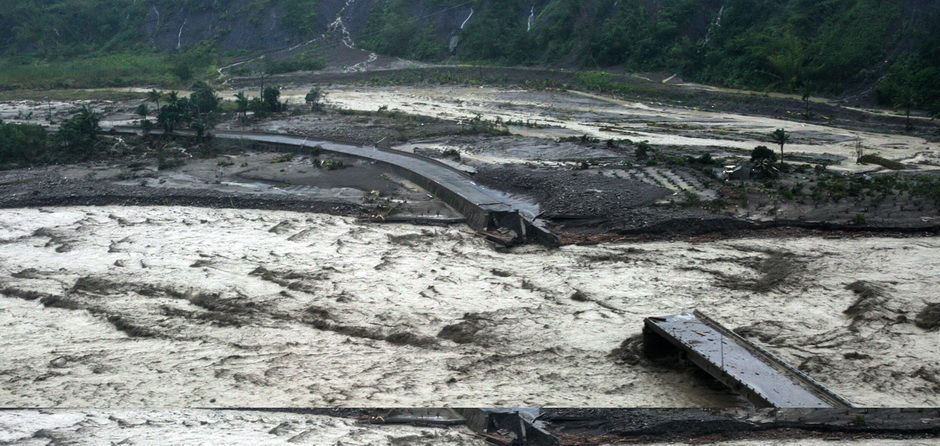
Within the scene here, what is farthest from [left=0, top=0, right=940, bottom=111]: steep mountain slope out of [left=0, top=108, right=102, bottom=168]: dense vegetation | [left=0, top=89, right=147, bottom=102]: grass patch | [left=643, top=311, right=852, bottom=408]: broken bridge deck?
[left=0, top=108, right=102, bottom=168]: dense vegetation

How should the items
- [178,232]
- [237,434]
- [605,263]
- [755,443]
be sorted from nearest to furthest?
1. [755,443]
2. [237,434]
3. [605,263]
4. [178,232]

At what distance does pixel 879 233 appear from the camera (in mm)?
19422

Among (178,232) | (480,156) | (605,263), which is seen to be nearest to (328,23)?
(480,156)

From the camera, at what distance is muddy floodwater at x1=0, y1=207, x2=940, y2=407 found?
13.4m

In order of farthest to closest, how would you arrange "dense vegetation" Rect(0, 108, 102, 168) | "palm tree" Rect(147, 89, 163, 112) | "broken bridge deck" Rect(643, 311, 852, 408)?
1. "palm tree" Rect(147, 89, 163, 112)
2. "dense vegetation" Rect(0, 108, 102, 168)
3. "broken bridge deck" Rect(643, 311, 852, 408)

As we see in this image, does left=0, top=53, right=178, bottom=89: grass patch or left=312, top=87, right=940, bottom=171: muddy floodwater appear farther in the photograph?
left=0, top=53, right=178, bottom=89: grass patch

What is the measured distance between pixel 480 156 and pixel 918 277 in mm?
14930

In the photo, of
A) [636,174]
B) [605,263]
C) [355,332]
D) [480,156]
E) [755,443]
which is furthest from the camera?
[480,156]

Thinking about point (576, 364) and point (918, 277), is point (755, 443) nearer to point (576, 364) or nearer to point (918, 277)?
point (576, 364)

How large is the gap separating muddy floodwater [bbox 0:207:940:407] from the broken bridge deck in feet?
1.52

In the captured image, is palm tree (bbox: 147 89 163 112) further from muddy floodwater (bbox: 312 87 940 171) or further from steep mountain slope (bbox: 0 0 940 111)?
steep mountain slope (bbox: 0 0 940 111)

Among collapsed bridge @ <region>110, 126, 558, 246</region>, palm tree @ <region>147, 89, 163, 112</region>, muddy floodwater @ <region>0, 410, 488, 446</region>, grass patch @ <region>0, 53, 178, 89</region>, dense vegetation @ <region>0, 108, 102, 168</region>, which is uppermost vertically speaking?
grass patch @ <region>0, 53, 178, 89</region>

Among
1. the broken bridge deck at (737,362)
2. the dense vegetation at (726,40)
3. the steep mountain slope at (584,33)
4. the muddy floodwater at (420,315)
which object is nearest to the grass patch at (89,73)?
the steep mountain slope at (584,33)

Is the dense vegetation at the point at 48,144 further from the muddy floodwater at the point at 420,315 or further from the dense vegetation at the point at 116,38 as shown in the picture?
the dense vegetation at the point at 116,38
